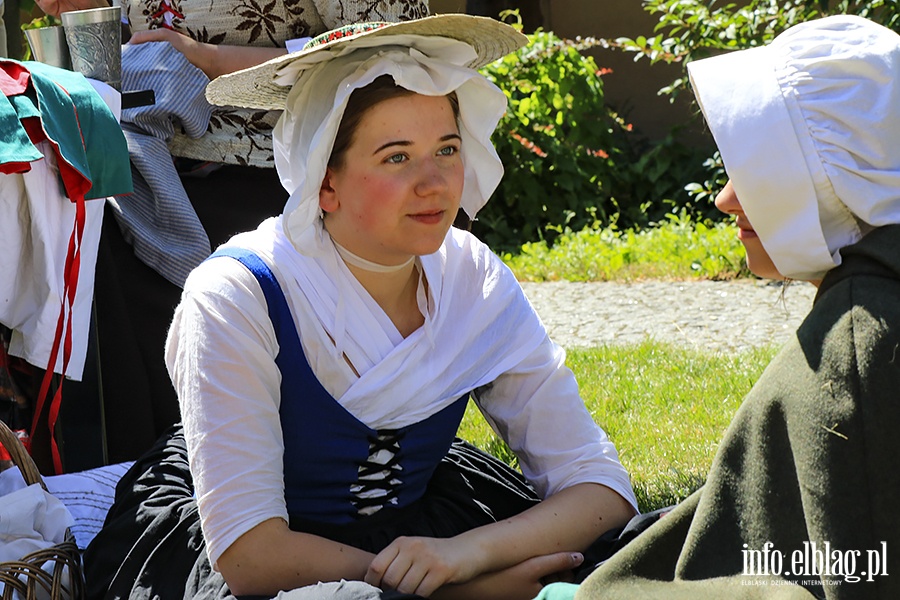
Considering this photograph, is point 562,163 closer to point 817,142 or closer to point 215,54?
point 215,54

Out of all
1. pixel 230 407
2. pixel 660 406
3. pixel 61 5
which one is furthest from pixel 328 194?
pixel 660 406

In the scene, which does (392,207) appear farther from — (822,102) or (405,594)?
(822,102)

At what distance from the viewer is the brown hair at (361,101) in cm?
236

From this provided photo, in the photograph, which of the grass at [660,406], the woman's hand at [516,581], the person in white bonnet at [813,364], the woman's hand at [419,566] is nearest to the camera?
the person in white bonnet at [813,364]

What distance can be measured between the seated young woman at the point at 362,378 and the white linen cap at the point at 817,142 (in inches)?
29.9

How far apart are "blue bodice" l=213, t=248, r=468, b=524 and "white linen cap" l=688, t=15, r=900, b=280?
0.97 metres

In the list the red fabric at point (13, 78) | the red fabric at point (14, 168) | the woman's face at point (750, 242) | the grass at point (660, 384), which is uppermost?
the red fabric at point (13, 78)

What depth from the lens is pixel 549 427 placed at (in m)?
2.64

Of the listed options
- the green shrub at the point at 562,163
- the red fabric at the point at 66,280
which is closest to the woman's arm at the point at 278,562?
the red fabric at the point at 66,280

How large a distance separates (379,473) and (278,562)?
352 mm

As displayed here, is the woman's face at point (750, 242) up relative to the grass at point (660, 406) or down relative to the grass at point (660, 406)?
up

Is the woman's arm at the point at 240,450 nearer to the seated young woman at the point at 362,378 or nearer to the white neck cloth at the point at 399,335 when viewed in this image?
the seated young woman at the point at 362,378

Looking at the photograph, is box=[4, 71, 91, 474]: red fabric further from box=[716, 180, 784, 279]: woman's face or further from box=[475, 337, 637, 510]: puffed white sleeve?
box=[716, 180, 784, 279]: woman's face

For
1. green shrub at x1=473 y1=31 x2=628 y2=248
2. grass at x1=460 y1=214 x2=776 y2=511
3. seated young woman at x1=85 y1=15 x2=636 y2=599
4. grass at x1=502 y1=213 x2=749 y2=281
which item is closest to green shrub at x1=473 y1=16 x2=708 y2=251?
green shrub at x1=473 y1=31 x2=628 y2=248
